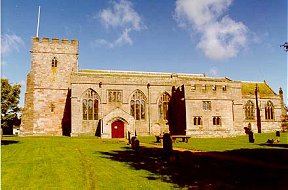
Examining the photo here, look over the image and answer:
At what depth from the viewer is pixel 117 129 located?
1516 inches

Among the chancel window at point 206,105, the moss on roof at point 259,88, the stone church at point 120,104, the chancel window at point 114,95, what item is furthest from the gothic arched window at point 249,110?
the chancel window at point 114,95

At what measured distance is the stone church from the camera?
1495 inches

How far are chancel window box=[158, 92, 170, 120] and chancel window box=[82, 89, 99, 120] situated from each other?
9.39m

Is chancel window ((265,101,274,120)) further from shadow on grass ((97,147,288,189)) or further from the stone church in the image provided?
shadow on grass ((97,147,288,189))

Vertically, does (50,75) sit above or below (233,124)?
above

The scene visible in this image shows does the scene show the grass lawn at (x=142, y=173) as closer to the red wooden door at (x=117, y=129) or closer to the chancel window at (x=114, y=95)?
the red wooden door at (x=117, y=129)

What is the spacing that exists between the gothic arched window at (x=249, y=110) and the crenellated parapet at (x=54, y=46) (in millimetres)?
28842

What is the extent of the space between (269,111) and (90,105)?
2940 cm

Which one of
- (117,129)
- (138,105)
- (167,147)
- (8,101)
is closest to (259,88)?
(138,105)

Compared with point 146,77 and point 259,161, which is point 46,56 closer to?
point 146,77

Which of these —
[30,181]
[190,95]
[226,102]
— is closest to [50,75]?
[190,95]

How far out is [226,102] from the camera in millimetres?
38844

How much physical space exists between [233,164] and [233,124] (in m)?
27.2

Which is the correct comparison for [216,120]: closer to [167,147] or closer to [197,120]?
[197,120]
